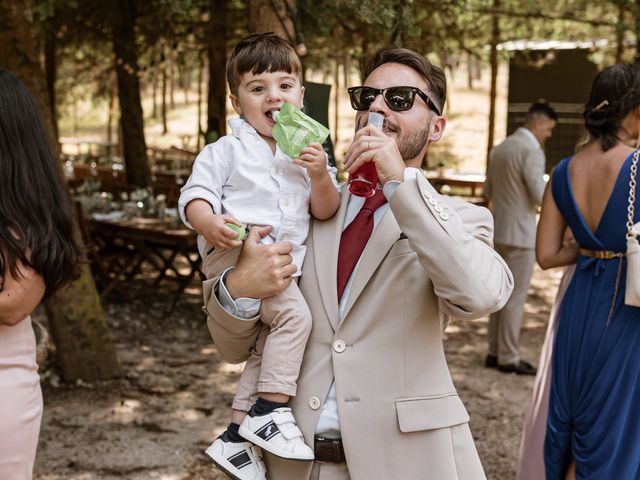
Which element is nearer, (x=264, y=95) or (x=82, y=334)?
(x=264, y=95)

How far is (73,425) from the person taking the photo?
20.3 feet

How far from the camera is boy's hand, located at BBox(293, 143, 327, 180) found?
228cm

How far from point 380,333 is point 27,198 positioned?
1.26 meters

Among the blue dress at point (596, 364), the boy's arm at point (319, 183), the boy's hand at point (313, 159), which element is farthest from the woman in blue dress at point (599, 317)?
the boy's hand at point (313, 159)

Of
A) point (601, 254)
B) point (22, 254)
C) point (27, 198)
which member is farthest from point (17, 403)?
point (601, 254)

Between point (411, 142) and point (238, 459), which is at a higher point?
point (411, 142)

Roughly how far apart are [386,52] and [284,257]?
741 mm

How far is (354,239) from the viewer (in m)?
2.38

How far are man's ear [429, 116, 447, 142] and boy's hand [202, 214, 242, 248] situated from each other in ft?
2.26

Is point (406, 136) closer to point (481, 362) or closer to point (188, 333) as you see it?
point (481, 362)

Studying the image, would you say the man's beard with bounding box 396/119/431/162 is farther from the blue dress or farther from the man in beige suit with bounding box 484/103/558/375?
the man in beige suit with bounding box 484/103/558/375

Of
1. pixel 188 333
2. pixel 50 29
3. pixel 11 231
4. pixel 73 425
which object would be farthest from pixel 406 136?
pixel 50 29

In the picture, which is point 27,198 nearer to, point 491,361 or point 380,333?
point 380,333

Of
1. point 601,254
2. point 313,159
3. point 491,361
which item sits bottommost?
point 491,361
